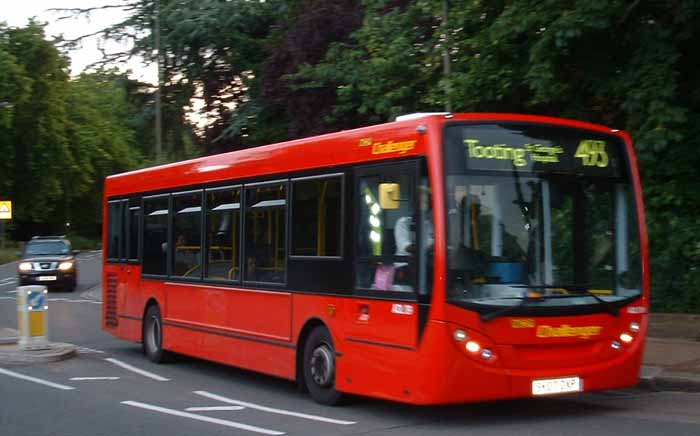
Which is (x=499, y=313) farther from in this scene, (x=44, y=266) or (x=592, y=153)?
(x=44, y=266)

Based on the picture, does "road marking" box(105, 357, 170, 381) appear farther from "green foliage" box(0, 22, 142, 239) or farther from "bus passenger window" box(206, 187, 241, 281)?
"green foliage" box(0, 22, 142, 239)

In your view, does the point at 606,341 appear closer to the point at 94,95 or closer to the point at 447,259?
the point at 447,259

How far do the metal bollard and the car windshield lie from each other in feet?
69.4

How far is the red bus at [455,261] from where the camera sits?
9438 mm

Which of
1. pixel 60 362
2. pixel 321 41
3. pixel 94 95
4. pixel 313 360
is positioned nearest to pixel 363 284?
pixel 313 360

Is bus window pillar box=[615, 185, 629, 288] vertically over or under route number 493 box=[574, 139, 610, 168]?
under

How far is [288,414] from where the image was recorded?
10.8 m

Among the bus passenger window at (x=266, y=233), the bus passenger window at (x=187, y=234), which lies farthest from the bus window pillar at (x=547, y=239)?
the bus passenger window at (x=187, y=234)

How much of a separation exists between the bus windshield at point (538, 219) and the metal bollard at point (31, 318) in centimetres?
918

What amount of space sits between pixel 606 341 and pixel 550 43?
5900 mm

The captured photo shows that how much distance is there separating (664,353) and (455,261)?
565cm

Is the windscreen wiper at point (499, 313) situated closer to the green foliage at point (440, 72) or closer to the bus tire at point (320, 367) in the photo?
the bus tire at point (320, 367)

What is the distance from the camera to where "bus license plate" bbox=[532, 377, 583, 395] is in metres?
9.59

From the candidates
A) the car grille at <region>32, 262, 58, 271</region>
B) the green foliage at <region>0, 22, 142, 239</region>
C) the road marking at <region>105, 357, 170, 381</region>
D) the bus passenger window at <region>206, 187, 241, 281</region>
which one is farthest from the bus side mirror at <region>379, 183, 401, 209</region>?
the green foliage at <region>0, 22, 142, 239</region>
